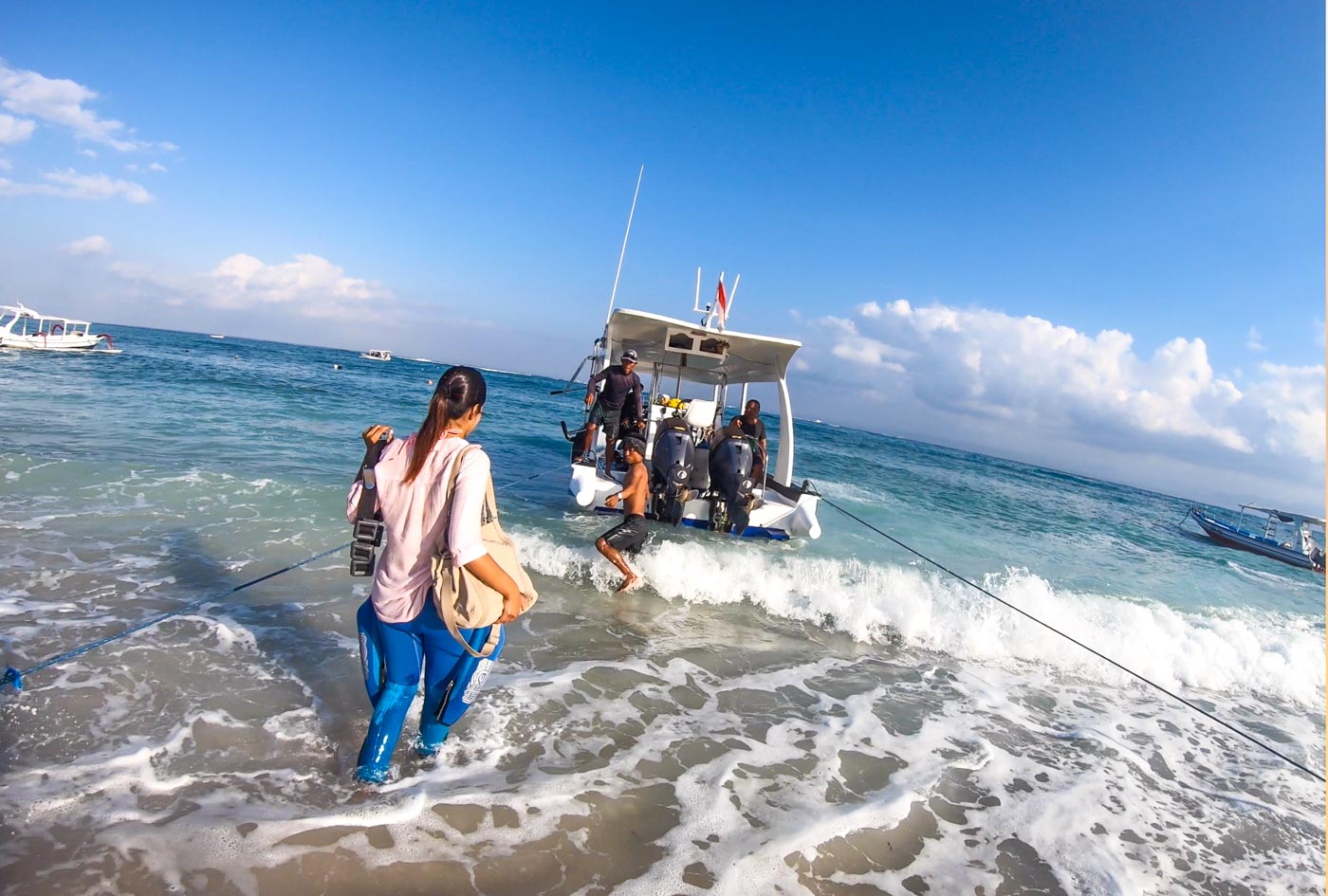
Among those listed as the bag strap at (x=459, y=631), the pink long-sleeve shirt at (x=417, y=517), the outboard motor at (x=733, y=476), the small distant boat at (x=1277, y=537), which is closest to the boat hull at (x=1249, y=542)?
the small distant boat at (x=1277, y=537)

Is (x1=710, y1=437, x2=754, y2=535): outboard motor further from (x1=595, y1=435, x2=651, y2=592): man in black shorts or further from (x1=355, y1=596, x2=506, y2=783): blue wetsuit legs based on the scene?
(x1=355, y1=596, x2=506, y2=783): blue wetsuit legs

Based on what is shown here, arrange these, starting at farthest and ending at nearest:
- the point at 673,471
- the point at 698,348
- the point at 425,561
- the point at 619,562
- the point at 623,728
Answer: the point at 698,348
the point at 673,471
the point at 619,562
the point at 623,728
the point at 425,561

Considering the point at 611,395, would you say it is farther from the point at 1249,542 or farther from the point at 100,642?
the point at 1249,542

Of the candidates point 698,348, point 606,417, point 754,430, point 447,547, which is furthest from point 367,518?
point 698,348

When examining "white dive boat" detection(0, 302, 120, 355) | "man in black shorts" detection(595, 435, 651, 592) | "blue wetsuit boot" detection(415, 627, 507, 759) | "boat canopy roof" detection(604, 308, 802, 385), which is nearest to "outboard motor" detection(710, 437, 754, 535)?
"man in black shorts" detection(595, 435, 651, 592)

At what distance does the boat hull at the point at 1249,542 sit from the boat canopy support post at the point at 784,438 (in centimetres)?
2277

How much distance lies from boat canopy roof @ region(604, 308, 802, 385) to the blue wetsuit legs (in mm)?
6725

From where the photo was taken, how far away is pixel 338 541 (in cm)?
720

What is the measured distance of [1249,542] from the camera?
2356cm

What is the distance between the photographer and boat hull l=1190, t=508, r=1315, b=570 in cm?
2138

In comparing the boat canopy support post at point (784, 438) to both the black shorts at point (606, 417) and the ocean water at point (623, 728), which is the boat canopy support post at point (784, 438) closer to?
the ocean water at point (623, 728)

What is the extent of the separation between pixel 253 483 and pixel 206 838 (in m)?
7.73

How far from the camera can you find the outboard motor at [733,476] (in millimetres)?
Answer: 7785

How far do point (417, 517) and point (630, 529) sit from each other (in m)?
4.34
